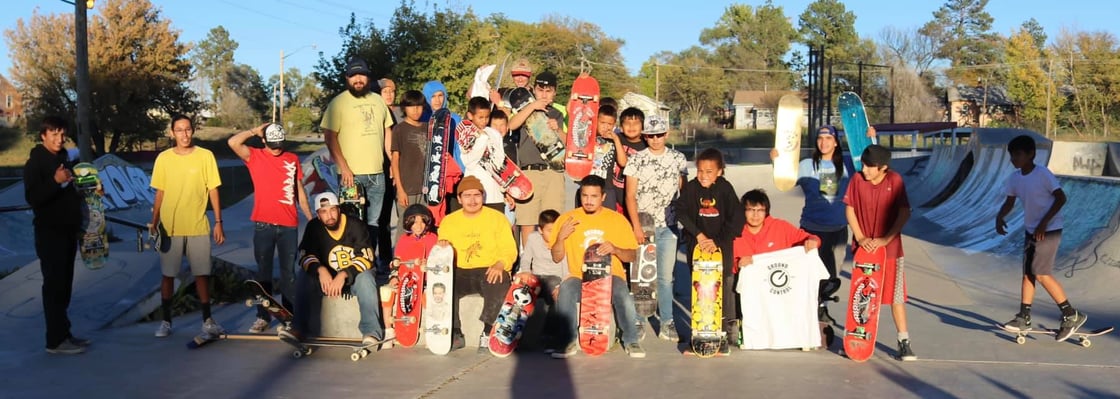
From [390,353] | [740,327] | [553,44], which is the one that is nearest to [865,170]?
[740,327]

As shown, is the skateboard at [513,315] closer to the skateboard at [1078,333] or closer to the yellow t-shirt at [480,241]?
the yellow t-shirt at [480,241]

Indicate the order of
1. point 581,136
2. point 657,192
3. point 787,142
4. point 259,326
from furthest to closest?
point 787,142 < point 581,136 < point 259,326 < point 657,192

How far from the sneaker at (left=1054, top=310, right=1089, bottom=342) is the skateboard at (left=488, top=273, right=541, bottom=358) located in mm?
3869

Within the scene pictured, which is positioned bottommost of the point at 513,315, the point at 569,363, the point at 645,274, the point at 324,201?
the point at 569,363

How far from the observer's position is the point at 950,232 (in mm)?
14781

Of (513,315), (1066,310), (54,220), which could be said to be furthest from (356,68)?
(1066,310)

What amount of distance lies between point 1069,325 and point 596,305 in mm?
3464

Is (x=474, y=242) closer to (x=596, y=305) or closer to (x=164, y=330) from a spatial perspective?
(x=596, y=305)

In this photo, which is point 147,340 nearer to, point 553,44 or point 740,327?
point 740,327

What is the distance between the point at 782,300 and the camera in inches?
258

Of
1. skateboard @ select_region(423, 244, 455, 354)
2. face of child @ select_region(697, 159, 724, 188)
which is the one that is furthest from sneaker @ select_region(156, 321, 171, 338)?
face of child @ select_region(697, 159, 724, 188)

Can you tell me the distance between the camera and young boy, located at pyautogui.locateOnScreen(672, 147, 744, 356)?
22.0 ft

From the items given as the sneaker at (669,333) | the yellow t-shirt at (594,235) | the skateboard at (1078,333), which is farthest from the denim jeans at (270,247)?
the skateboard at (1078,333)

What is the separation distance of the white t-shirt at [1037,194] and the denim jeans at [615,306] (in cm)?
312
